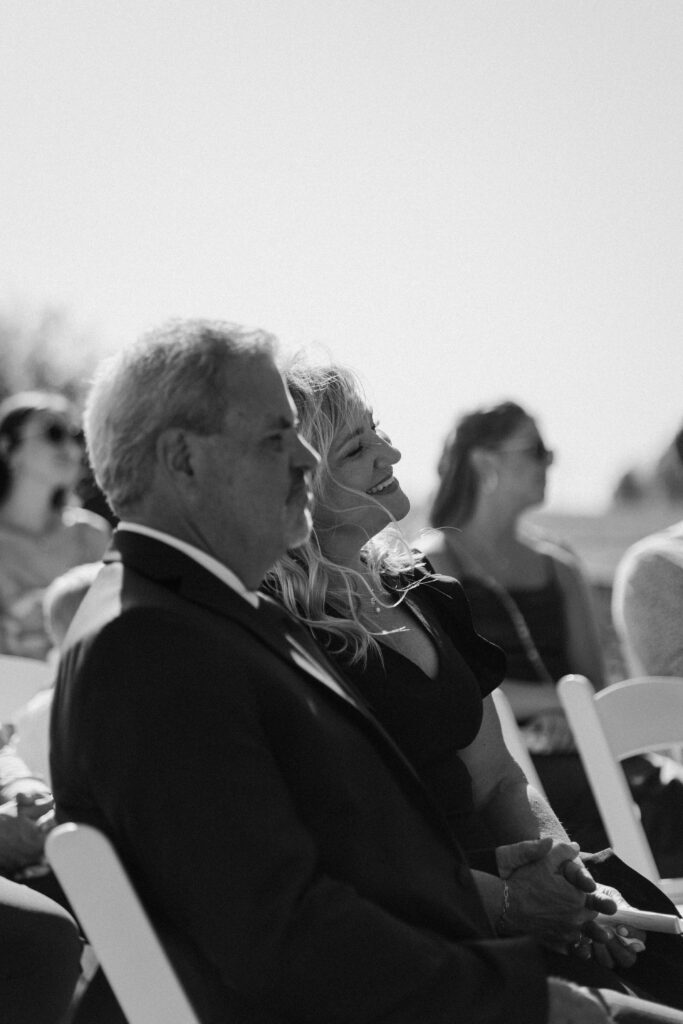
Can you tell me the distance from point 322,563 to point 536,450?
8.48ft

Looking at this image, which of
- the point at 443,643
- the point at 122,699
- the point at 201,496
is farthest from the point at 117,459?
the point at 443,643

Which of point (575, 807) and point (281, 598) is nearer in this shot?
point (281, 598)

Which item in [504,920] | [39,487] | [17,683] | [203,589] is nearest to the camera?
[203,589]

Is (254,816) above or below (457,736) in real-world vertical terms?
above

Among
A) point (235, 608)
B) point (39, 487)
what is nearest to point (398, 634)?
point (235, 608)

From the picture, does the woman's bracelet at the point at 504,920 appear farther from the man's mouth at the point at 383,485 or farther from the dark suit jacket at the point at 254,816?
the man's mouth at the point at 383,485

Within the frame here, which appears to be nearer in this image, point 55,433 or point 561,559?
point 561,559

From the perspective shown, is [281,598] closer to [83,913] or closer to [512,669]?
[83,913]

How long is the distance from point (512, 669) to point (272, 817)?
3.12 metres

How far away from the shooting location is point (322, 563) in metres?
2.45

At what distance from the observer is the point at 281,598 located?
2385mm

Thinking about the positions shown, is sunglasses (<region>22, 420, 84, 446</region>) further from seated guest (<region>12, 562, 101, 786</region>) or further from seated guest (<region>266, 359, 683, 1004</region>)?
seated guest (<region>266, 359, 683, 1004</region>)

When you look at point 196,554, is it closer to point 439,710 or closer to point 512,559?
point 439,710

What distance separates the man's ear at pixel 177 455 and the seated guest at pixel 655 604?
2.21 meters
